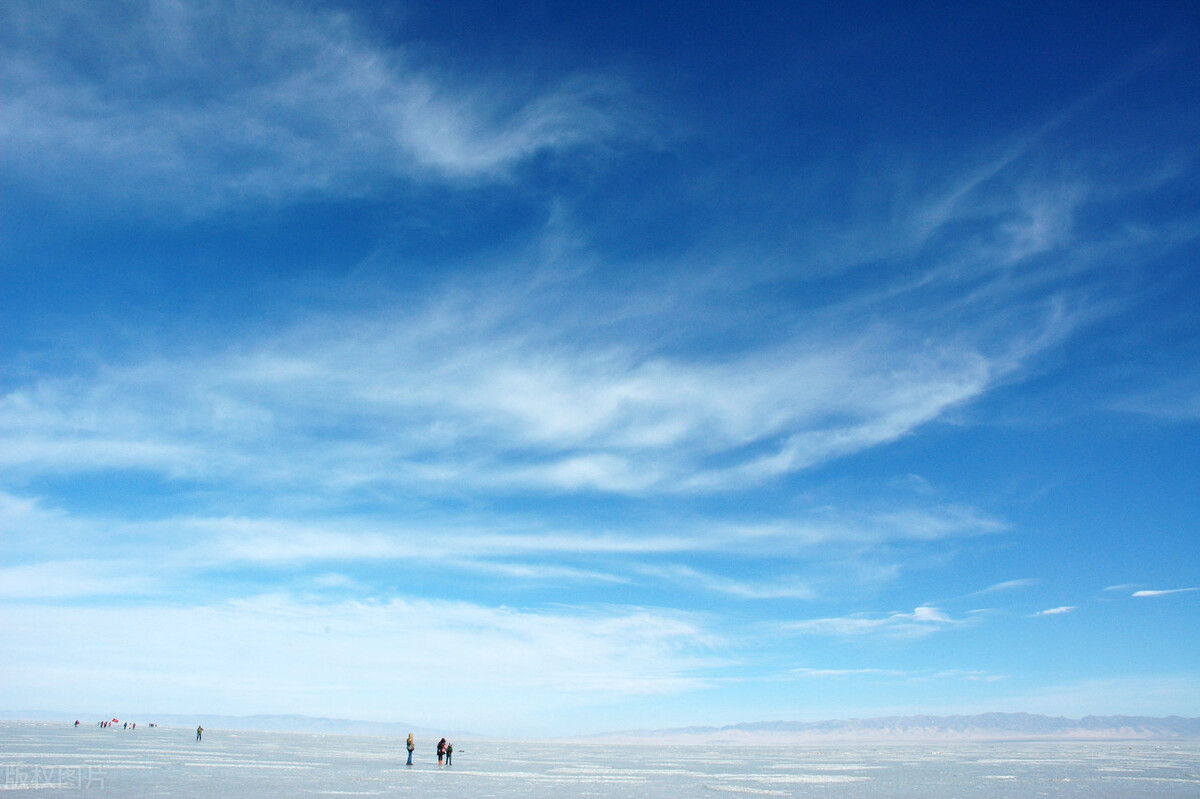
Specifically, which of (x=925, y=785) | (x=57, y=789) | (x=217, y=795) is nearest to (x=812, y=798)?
(x=925, y=785)

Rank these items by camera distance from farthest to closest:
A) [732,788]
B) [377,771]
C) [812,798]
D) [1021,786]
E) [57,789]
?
[377,771]
[1021,786]
[732,788]
[812,798]
[57,789]

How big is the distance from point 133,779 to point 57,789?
7306mm

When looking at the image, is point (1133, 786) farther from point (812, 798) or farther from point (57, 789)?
point (57, 789)

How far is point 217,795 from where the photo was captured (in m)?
26.8

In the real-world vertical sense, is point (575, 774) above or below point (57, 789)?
below

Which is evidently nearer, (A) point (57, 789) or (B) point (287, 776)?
(A) point (57, 789)

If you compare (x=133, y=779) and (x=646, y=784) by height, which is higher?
(x=133, y=779)

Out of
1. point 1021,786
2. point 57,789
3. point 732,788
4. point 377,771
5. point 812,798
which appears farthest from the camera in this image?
point 377,771

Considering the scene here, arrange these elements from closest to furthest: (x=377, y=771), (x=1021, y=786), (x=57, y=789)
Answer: (x=57, y=789)
(x=1021, y=786)
(x=377, y=771)

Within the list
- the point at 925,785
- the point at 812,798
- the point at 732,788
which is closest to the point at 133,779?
the point at 732,788

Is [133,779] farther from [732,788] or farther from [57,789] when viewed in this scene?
[732,788]

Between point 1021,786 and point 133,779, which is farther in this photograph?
point 1021,786

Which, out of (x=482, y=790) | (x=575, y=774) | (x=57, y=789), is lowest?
(x=575, y=774)

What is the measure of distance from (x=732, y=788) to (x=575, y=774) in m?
13.7
